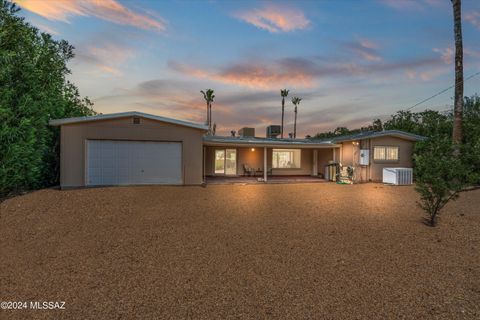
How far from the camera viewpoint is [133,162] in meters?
11.6

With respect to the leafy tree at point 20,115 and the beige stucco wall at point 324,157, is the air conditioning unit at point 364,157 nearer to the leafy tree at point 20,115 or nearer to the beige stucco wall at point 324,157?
the beige stucco wall at point 324,157

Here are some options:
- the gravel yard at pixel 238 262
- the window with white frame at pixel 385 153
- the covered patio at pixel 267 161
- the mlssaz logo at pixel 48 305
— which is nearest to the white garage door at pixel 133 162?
the gravel yard at pixel 238 262

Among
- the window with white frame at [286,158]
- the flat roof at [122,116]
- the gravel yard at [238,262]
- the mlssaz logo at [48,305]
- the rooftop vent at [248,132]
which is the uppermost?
the rooftop vent at [248,132]

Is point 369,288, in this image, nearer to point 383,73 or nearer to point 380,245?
point 380,245

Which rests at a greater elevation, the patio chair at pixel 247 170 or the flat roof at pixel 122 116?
the flat roof at pixel 122 116

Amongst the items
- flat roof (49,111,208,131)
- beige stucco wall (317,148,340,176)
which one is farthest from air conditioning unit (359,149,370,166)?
flat roof (49,111,208,131)

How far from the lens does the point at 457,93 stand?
11422 millimetres

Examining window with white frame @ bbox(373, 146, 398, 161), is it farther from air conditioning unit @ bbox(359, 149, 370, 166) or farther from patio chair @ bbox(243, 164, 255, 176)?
patio chair @ bbox(243, 164, 255, 176)

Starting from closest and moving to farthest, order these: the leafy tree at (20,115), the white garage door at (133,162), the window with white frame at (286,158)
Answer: the leafy tree at (20,115) < the white garage door at (133,162) < the window with white frame at (286,158)

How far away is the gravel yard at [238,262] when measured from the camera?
289cm

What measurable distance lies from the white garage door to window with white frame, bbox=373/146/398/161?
39.9 feet

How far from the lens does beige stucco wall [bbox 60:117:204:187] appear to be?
10859 mm

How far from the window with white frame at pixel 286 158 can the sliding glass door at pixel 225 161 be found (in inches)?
126

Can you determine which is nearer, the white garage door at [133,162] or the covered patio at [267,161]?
the white garage door at [133,162]
